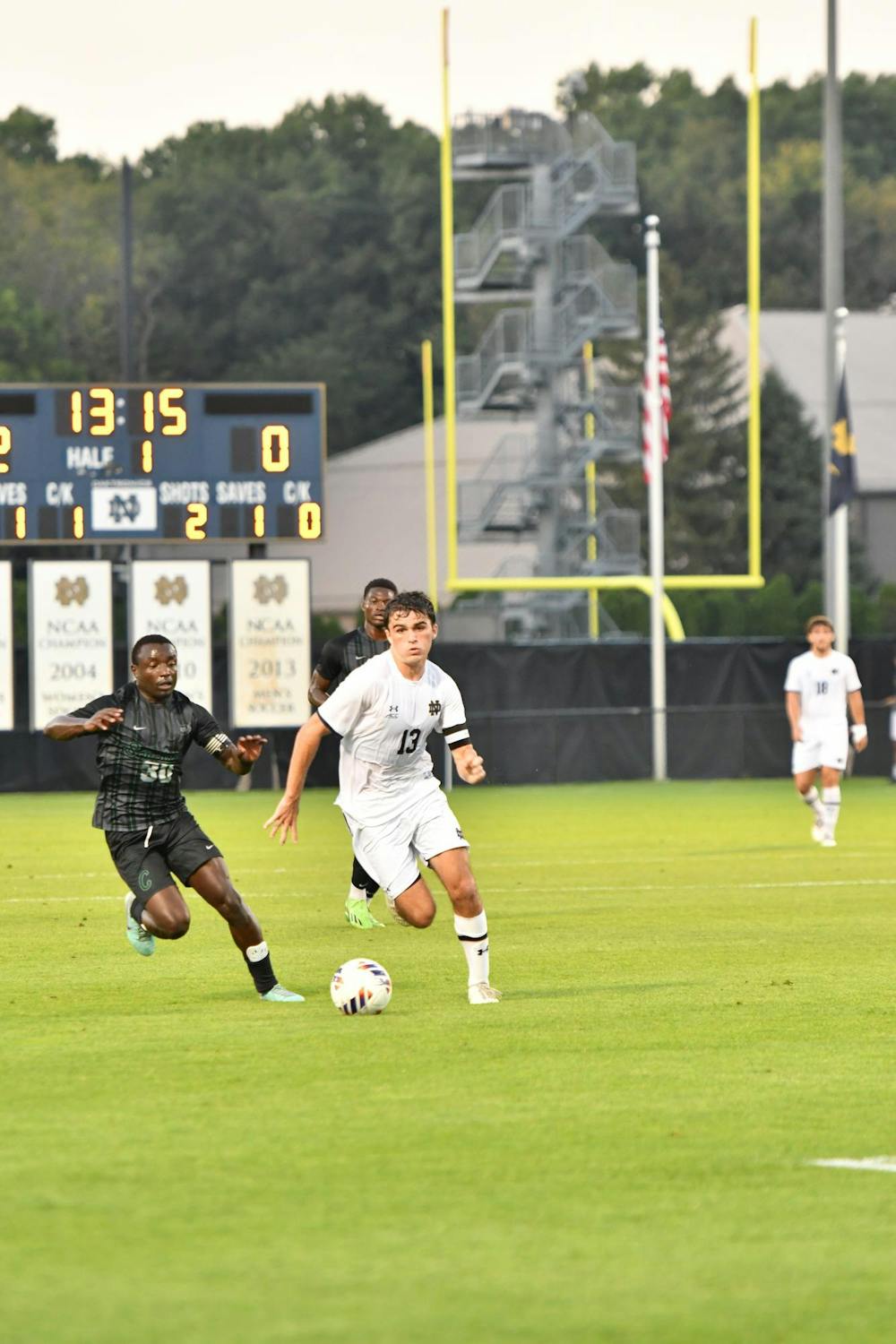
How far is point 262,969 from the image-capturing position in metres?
11.6

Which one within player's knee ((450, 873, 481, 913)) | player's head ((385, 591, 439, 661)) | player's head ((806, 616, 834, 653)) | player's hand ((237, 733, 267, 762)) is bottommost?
player's knee ((450, 873, 481, 913))

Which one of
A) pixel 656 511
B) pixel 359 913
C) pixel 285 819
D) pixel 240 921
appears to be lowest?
pixel 359 913

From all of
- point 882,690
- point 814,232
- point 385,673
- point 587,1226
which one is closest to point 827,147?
point 882,690

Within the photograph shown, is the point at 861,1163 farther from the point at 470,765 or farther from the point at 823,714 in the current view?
the point at 823,714

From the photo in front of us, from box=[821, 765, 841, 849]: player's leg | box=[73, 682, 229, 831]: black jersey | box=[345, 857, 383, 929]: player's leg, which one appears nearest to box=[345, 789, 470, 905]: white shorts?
box=[73, 682, 229, 831]: black jersey

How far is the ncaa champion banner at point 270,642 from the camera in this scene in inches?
1300

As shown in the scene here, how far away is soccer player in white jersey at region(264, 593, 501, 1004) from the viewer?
11391mm

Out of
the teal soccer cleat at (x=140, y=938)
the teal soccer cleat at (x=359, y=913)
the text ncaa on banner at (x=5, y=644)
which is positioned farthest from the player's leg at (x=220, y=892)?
the text ncaa on banner at (x=5, y=644)

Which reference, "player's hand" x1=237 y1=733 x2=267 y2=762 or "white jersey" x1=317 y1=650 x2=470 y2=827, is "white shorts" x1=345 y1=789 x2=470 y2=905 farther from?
"player's hand" x1=237 y1=733 x2=267 y2=762

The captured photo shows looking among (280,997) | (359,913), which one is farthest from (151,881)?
(359,913)

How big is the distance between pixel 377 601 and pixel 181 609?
18.1 meters

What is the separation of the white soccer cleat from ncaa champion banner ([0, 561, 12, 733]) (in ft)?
72.5

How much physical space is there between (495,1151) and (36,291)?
8753 cm

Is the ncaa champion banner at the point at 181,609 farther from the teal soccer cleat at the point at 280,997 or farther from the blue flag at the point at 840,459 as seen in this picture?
the teal soccer cleat at the point at 280,997
